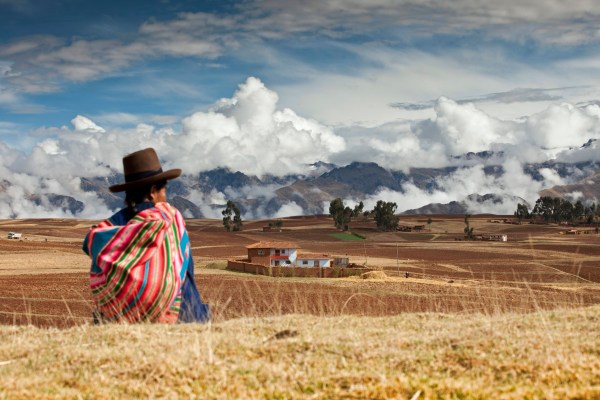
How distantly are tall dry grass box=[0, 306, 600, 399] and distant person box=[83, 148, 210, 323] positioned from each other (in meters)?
0.37

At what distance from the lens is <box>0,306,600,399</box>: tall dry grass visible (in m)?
5.99

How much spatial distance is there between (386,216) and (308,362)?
6652 inches

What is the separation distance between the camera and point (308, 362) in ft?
22.1

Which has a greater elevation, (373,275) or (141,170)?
(141,170)

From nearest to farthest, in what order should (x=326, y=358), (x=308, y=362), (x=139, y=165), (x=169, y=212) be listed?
(x=308, y=362) → (x=326, y=358) → (x=169, y=212) → (x=139, y=165)

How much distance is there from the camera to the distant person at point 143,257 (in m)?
8.23

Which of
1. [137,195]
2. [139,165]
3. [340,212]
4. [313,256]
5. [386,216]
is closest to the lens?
[139,165]

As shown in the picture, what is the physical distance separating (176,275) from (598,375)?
482cm

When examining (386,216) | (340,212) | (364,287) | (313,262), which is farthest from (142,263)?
(340,212)

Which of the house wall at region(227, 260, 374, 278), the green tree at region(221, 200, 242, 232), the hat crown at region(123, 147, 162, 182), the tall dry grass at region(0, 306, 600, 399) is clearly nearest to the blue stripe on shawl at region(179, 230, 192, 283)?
the tall dry grass at region(0, 306, 600, 399)

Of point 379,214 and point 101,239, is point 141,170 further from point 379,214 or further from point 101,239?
point 379,214

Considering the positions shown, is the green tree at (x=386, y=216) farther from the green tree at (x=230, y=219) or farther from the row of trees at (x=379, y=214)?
the green tree at (x=230, y=219)

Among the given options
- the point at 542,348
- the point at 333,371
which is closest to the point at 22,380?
the point at 333,371

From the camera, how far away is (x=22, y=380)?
637cm
